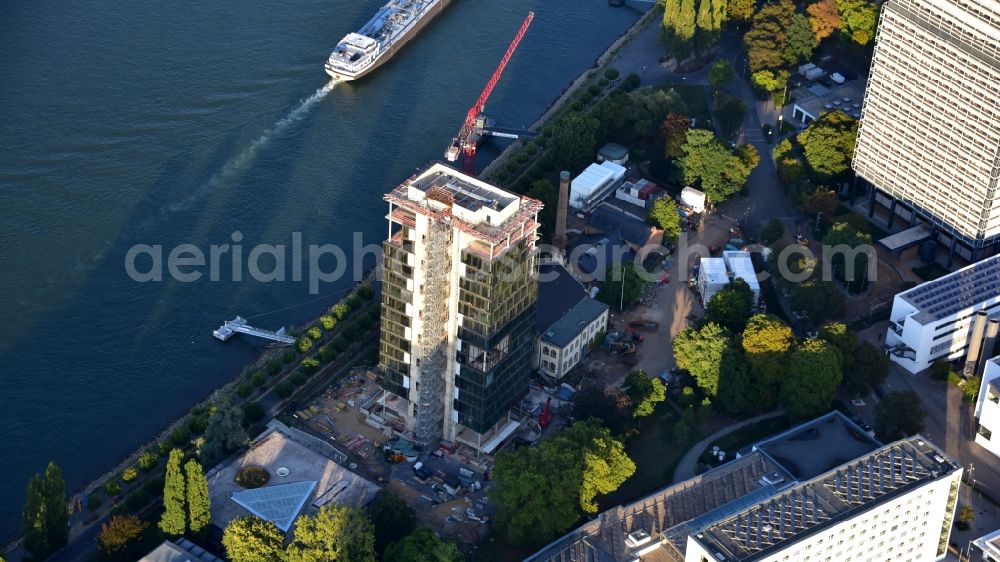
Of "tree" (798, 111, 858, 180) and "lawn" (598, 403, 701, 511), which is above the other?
"tree" (798, 111, 858, 180)

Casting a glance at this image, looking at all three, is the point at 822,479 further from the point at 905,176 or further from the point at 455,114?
the point at 455,114

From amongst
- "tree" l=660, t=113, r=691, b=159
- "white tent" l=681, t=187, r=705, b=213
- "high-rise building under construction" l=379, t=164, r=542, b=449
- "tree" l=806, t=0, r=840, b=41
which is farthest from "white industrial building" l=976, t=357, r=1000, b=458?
"tree" l=806, t=0, r=840, b=41

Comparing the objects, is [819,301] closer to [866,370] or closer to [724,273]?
[724,273]

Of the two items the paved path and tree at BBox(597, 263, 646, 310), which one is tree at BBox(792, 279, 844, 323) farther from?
tree at BBox(597, 263, 646, 310)

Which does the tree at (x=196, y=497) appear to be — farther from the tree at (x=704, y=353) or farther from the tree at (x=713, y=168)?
the tree at (x=713, y=168)

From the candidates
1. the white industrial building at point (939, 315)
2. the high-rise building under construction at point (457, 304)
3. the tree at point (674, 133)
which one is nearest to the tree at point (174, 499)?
the high-rise building under construction at point (457, 304)

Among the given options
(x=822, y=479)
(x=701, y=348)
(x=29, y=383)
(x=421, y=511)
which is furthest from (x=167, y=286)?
(x=822, y=479)
